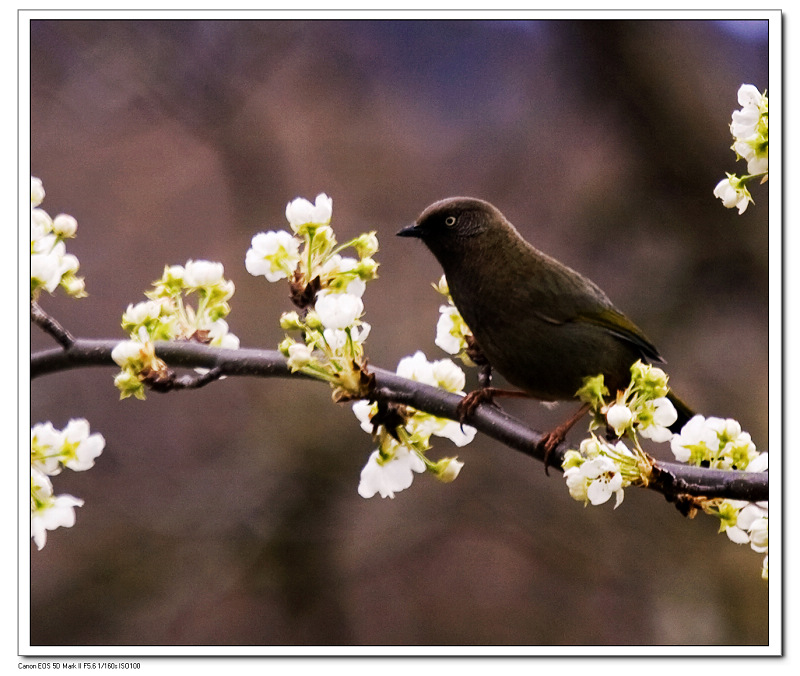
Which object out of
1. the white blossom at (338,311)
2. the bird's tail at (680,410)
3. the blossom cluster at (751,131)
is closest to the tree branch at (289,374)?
the white blossom at (338,311)

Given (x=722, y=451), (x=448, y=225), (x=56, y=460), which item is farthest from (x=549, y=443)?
(x=56, y=460)

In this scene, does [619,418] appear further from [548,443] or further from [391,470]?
[391,470]

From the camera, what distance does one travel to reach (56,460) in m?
1.47

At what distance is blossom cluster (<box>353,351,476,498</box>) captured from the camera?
1419 millimetres

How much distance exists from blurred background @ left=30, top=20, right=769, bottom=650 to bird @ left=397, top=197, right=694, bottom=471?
46 cm

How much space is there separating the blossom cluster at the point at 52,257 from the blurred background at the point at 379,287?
49 cm

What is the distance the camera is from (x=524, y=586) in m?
2.17

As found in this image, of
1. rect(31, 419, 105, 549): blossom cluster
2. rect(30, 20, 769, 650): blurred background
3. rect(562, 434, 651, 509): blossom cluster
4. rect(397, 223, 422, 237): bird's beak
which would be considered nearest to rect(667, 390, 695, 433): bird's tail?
rect(30, 20, 769, 650): blurred background

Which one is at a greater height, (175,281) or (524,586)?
(175,281)

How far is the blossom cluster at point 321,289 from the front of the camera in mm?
1265
